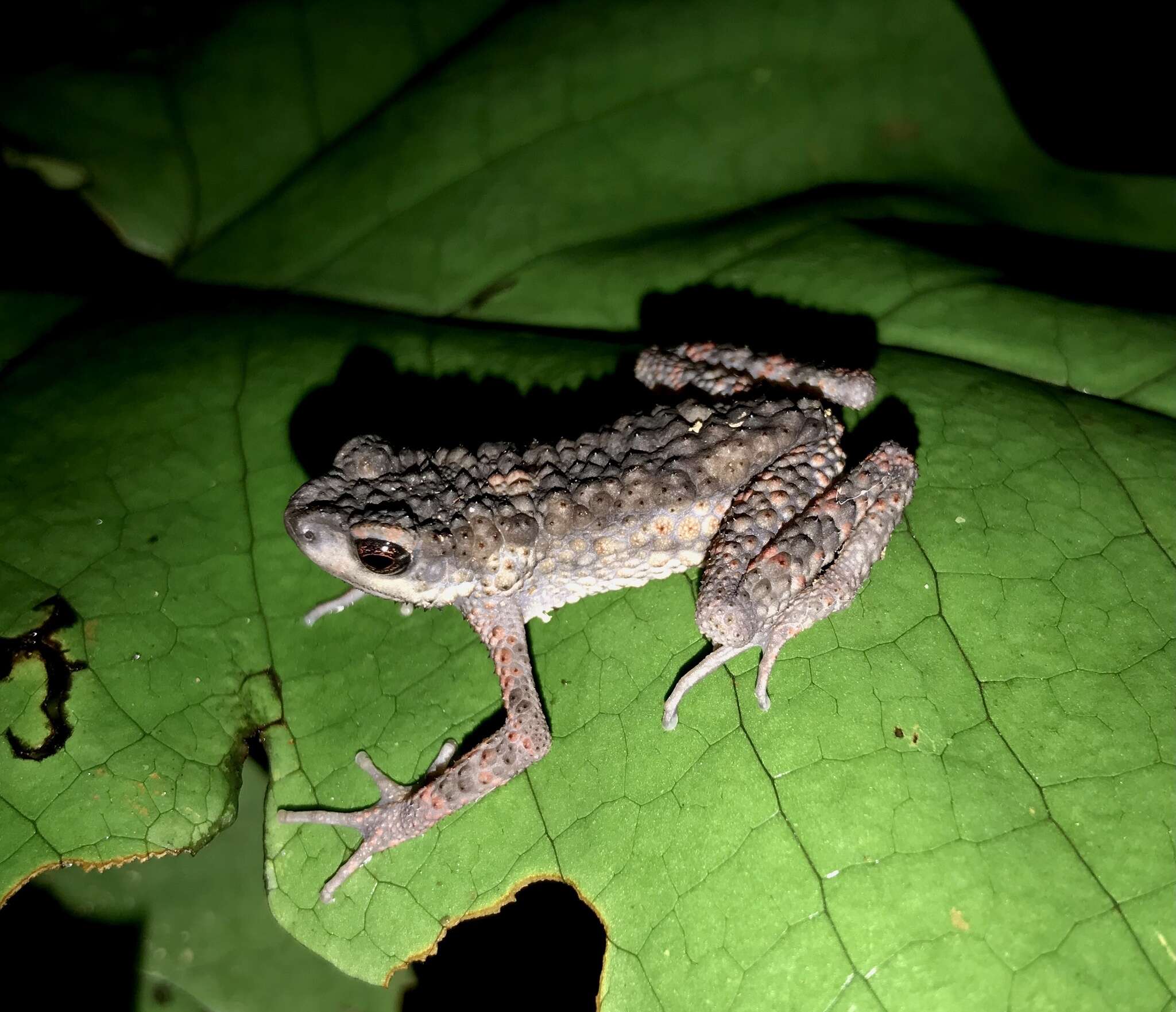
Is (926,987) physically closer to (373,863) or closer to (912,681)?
(912,681)

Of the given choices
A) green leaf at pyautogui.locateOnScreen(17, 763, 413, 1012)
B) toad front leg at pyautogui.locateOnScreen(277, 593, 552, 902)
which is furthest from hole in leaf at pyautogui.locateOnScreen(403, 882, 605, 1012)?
toad front leg at pyautogui.locateOnScreen(277, 593, 552, 902)

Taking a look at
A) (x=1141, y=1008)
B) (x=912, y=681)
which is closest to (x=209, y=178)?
(x=912, y=681)

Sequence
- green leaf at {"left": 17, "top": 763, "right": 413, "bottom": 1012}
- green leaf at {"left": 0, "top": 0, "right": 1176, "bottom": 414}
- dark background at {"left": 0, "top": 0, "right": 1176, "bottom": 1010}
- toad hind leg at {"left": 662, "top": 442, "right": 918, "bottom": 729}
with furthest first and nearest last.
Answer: green leaf at {"left": 17, "top": 763, "right": 413, "bottom": 1012}, green leaf at {"left": 0, "top": 0, "right": 1176, "bottom": 414}, dark background at {"left": 0, "top": 0, "right": 1176, "bottom": 1010}, toad hind leg at {"left": 662, "top": 442, "right": 918, "bottom": 729}

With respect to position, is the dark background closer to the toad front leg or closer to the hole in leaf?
the hole in leaf

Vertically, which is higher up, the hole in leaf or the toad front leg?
the toad front leg

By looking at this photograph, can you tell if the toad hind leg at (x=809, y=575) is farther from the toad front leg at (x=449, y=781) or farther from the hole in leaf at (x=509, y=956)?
the hole in leaf at (x=509, y=956)

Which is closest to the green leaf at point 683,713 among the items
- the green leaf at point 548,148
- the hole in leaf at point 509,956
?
the green leaf at point 548,148

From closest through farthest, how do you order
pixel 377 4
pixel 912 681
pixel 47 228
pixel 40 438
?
pixel 912 681 < pixel 40 438 < pixel 47 228 < pixel 377 4
